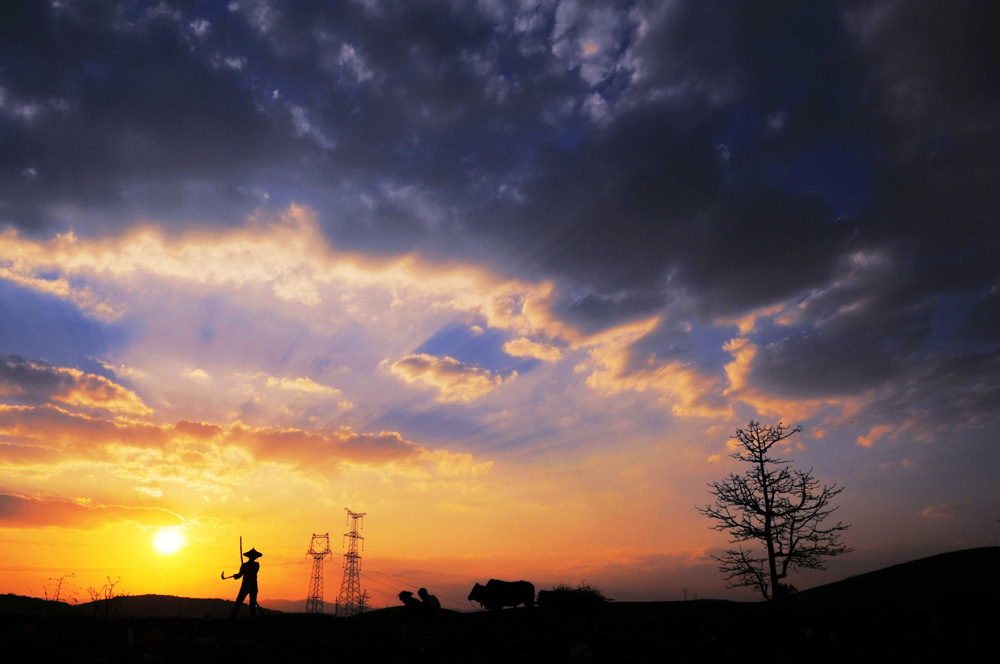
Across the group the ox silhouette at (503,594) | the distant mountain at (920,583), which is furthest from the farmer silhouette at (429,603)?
the distant mountain at (920,583)

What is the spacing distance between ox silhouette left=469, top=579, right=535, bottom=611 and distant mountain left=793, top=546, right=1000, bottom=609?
13683 mm

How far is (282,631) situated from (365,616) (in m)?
5.68

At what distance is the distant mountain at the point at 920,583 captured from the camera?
26.5 meters

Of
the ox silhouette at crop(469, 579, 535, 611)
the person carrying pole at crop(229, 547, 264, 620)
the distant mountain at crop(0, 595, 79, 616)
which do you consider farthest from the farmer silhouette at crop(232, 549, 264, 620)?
the ox silhouette at crop(469, 579, 535, 611)

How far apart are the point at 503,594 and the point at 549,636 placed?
898cm

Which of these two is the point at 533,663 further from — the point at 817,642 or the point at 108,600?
the point at 108,600

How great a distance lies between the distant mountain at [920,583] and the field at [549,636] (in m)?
1.80

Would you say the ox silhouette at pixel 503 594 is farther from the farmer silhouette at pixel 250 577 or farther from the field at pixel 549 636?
the farmer silhouette at pixel 250 577

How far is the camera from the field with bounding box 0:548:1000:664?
14.2 m

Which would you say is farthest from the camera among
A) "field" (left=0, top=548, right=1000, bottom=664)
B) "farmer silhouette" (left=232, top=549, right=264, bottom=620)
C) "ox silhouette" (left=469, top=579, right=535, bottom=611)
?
→ "ox silhouette" (left=469, top=579, right=535, bottom=611)

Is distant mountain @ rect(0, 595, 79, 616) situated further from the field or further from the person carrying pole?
the person carrying pole

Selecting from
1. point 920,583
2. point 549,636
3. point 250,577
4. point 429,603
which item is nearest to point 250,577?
point 250,577

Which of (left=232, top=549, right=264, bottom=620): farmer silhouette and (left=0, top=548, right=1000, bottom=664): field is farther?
(left=232, top=549, right=264, bottom=620): farmer silhouette

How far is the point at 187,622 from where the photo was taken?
73.6 ft
